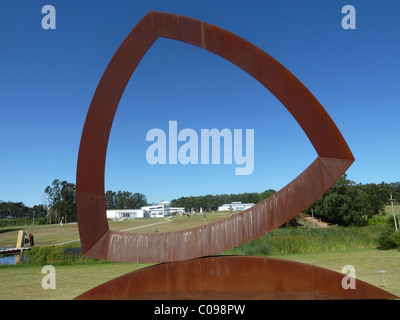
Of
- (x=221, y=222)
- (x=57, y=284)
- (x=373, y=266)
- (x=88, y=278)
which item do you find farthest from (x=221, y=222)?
(x=373, y=266)

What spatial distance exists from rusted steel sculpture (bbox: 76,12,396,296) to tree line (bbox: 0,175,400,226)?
97.9 feet

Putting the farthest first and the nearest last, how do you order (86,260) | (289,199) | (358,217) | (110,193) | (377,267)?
(110,193)
(358,217)
(86,260)
(377,267)
(289,199)

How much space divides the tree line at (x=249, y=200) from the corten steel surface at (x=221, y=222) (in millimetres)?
29831

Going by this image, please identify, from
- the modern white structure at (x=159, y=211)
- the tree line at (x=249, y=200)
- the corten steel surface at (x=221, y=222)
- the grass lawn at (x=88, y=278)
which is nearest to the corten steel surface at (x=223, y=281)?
the corten steel surface at (x=221, y=222)

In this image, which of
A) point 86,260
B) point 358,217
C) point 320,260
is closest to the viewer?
point 320,260

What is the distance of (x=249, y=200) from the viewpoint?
336 feet

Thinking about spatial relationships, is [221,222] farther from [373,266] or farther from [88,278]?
[373,266]

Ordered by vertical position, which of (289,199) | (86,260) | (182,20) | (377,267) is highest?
(182,20)

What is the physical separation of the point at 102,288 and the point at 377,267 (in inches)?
396

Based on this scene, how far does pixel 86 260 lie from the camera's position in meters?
16.2

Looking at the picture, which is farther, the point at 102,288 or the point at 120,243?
the point at 120,243

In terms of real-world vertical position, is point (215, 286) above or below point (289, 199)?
below
